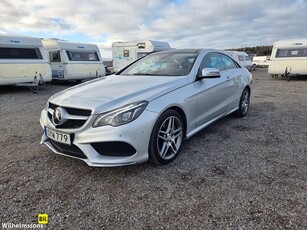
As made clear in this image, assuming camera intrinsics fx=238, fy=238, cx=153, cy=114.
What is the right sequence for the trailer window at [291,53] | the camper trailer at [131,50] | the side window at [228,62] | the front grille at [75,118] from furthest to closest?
the camper trailer at [131,50]
the trailer window at [291,53]
the side window at [228,62]
the front grille at [75,118]

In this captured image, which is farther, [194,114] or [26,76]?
[26,76]

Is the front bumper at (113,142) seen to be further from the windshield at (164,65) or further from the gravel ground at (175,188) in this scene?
the windshield at (164,65)

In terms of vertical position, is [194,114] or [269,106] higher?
[194,114]

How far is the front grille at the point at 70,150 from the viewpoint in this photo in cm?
269

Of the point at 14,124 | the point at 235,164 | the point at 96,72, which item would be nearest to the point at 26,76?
the point at 96,72

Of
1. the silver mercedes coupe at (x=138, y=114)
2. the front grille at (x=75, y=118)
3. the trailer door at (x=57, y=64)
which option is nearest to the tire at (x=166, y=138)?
the silver mercedes coupe at (x=138, y=114)

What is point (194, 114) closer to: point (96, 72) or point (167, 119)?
point (167, 119)

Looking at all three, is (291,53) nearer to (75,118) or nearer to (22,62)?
(22,62)

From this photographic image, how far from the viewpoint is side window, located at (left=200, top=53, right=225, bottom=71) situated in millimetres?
3938

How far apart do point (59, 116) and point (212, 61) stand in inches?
109

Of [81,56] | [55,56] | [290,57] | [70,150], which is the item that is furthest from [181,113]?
[290,57]

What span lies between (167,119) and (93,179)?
1.15 meters

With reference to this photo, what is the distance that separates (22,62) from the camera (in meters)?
9.88

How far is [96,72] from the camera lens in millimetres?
13711
